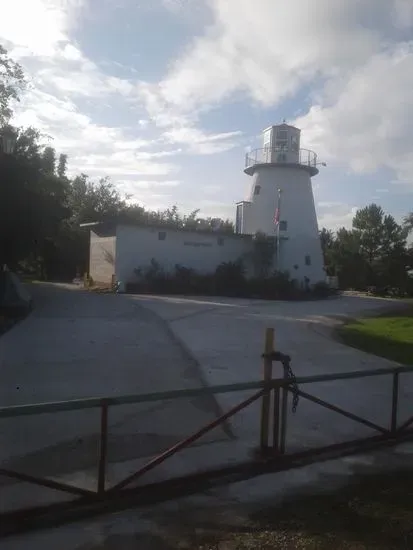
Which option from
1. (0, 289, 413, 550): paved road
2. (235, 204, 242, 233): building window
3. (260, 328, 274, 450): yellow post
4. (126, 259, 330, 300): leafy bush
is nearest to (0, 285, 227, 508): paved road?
(0, 289, 413, 550): paved road

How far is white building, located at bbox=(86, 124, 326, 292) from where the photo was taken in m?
36.8

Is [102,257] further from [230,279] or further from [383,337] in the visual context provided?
[383,337]

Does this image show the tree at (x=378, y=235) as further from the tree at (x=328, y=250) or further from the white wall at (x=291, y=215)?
the white wall at (x=291, y=215)

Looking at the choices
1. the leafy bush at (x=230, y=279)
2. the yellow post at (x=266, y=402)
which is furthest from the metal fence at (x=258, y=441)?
the leafy bush at (x=230, y=279)

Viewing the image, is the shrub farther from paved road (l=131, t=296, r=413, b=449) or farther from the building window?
paved road (l=131, t=296, r=413, b=449)

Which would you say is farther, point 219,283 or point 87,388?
point 219,283

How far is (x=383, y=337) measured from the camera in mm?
17562

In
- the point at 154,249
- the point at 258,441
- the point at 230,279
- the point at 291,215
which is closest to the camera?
the point at 258,441

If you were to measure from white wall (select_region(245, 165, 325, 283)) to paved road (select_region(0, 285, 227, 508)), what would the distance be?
25.1m

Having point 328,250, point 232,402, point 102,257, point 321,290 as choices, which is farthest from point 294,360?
point 328,250

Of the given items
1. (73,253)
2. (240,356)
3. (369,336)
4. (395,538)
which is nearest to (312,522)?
(395,538)

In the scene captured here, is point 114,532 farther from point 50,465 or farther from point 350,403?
point 350,403

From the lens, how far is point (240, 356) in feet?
44.7

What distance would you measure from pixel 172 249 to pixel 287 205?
35.8ft
